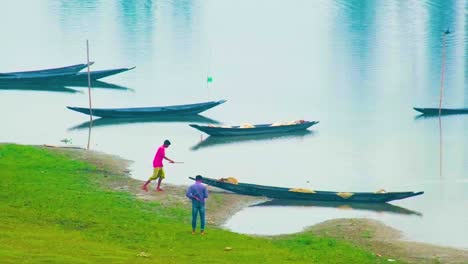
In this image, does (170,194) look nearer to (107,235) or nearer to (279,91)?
(107,235)

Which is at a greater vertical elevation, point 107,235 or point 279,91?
point 107,235

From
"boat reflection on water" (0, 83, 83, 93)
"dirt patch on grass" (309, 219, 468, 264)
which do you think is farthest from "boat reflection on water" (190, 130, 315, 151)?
"boat reflection on water" (0, 83, 83, 93)

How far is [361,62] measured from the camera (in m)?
88.2

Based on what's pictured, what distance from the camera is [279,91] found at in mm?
76250

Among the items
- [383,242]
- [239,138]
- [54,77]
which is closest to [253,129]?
[239,138]

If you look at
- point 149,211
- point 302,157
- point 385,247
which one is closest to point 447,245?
point 385,247

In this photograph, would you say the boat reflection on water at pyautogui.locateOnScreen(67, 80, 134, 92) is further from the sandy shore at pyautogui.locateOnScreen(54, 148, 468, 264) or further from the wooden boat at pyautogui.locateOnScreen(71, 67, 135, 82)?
the sandy shore at pyautogui.locateOnScreen(54, 148, 468, 264)

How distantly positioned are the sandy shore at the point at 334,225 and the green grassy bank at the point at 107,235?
1135mm

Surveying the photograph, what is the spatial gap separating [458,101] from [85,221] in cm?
4797

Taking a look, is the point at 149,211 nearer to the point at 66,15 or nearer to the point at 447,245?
the point at 447,245

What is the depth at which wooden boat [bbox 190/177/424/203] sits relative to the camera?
39094 mm

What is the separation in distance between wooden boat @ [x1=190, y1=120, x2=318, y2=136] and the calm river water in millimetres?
734

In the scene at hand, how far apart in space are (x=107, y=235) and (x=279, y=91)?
4954cm

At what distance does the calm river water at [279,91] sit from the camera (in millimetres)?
45909
